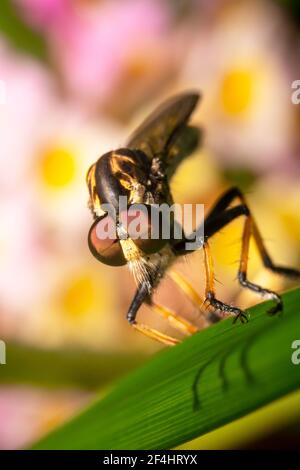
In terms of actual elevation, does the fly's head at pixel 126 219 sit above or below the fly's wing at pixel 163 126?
below

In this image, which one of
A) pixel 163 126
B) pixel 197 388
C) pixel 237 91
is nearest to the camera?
pixel 197 388

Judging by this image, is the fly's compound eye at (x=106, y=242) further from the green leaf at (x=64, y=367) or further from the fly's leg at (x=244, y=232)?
the green leaf at (x=64, y=367)

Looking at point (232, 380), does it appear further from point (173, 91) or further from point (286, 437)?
point (173, 91)

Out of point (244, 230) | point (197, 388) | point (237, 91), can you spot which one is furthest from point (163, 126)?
point (197, 388)

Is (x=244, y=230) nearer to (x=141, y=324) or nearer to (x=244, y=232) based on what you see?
(x=244, y=232)

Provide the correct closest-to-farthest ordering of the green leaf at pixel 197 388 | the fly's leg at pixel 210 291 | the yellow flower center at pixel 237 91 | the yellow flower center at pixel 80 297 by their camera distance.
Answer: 1. the green leaf at pixel 197 388
2. the fly's leg at pixel 210 291
3. the yellow flower center at pixel 80 297
4. the yellow flower center at pixel 237 91

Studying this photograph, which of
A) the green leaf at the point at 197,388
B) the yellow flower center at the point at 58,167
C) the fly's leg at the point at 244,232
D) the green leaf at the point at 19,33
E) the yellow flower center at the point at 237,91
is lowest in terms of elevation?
the green leaf at the point at 197,388

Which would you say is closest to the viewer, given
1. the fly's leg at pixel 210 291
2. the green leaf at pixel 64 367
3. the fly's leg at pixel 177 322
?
the fly's leg at pixel 210 291

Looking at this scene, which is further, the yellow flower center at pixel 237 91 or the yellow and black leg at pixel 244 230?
the yellow flower center at pixel 237 91

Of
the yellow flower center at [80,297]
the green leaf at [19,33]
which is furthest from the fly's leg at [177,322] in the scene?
the green leaf at [19,33]
